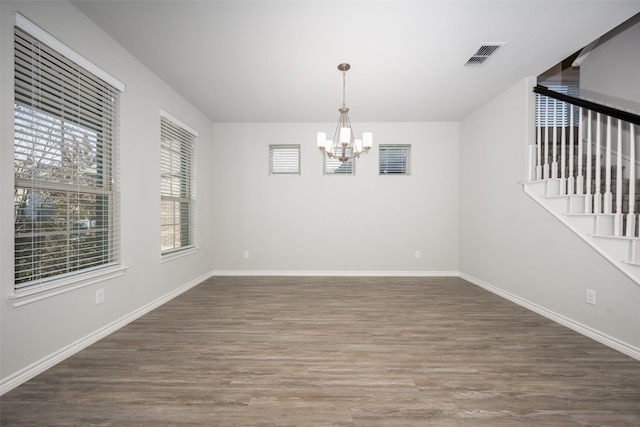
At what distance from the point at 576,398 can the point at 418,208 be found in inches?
138

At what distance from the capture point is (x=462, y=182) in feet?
16.0

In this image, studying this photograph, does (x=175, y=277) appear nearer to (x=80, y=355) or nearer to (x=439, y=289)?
(x=80, y=355)

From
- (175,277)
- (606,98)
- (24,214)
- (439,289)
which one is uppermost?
(606,98)

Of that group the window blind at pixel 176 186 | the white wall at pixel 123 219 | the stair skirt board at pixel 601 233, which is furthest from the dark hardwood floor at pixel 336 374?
the window blind at pixel 176 186

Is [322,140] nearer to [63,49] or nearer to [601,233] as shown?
[63,49]

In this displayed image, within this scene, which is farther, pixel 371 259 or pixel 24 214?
pixel 371 259

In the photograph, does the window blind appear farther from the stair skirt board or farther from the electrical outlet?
the stair skirt board

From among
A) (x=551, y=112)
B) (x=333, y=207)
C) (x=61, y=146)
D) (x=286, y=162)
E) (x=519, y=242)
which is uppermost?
(x=551, y=112)

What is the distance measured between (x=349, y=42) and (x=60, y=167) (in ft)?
8.58

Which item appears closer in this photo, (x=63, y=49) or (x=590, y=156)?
(x=63, y=49)

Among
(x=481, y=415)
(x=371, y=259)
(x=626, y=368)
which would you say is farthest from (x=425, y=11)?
(x=371, y=259)

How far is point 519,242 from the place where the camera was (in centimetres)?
349

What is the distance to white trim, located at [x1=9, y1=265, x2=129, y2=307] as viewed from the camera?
1793mm

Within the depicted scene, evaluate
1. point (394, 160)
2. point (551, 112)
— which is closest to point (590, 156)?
point (551, 112)
